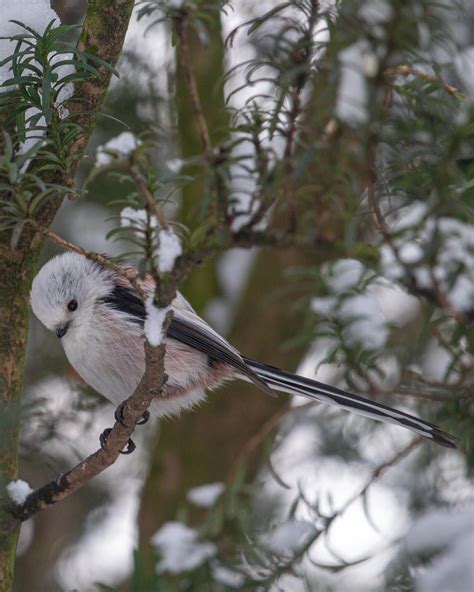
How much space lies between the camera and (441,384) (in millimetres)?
1719

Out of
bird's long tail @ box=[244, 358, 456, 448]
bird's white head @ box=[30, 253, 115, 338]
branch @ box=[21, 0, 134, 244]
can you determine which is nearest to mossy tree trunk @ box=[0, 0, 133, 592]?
branch @ box=[21, 0, 134, 244]

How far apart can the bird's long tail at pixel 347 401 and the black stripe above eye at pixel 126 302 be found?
1.27 ft

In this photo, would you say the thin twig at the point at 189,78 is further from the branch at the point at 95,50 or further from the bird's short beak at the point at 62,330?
the bird's short beak at the point at 62,330

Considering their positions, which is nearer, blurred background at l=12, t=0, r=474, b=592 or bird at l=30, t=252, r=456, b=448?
blurred background at l=12, t=0, r=474, b=592

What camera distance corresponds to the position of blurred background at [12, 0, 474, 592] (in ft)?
4.44

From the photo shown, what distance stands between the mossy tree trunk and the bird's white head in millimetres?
601

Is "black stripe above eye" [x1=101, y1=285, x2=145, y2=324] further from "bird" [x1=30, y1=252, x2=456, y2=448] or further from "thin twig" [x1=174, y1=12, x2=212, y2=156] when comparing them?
"thin twig" [x1=174, y1=12, x2=212, y2=156]

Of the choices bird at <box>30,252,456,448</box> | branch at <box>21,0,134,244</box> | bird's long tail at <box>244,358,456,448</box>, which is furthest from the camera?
bird at <box>30,252,456,448</box>

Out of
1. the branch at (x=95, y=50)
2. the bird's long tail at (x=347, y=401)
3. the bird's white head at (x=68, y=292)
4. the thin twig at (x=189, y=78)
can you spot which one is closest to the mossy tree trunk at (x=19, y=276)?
the branch at (x=95, y=50)

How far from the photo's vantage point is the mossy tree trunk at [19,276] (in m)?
1.70

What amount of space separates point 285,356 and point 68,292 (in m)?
1.44

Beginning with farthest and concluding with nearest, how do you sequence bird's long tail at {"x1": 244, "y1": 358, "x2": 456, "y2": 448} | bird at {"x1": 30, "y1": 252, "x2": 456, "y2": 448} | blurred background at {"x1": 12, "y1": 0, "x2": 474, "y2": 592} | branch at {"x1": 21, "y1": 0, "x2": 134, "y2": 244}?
bird at {"x1": 30, "y1": 252, "x2": 456, "y2": 448} → bird's long tail at {"x1": 244, "y1": 358, "x2": 456, "y2": 448} → branch at {"x1": 21, "y1": 0, "x2": 134, "y2": 244} → blurred background at {"x1": 12, "y1": 0, "x2": 474, "y2": 592}

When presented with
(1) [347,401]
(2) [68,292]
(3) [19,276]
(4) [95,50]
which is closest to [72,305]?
(2) [68,292]

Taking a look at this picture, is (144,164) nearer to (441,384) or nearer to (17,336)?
(17,336)
